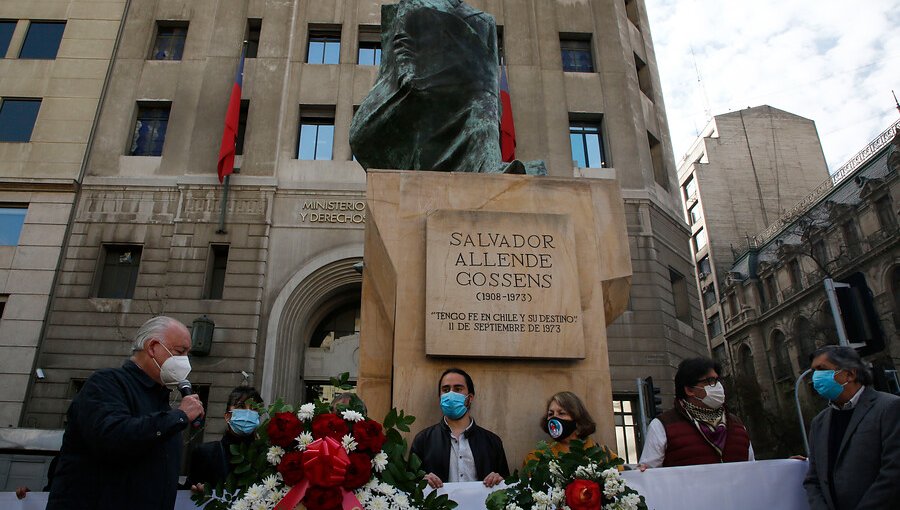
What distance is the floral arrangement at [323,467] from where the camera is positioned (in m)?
2.28

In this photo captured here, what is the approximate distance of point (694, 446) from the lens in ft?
11.5

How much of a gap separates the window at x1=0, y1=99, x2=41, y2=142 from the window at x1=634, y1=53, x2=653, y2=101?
20.6 m

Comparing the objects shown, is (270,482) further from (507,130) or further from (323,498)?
(507,130)

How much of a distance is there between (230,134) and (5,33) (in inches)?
388

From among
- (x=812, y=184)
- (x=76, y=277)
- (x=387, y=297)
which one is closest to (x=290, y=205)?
(x=76, y=277)

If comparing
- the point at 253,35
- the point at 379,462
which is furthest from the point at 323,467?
the point at 253,35

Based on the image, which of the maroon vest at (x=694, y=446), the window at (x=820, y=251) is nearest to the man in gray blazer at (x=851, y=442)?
the maroon vest at (x=694, y=446)

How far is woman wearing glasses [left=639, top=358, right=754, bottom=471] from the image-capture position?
11.5ft

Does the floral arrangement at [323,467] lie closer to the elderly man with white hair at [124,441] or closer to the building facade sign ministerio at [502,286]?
the elderly man with white hair at [124,441]

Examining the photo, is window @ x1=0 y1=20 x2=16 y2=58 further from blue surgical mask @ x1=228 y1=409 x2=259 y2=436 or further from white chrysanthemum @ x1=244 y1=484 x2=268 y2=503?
white chrysanthemum @ x1=244 y1=484 x2=268 y2=503

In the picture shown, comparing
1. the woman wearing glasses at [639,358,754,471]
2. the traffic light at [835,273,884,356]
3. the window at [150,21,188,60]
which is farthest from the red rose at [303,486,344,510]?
the window at [150,21,188,60]

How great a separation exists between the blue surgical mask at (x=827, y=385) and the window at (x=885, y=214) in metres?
35.4

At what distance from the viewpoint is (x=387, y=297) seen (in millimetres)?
4160

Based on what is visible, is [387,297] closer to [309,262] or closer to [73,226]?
[309,262]
